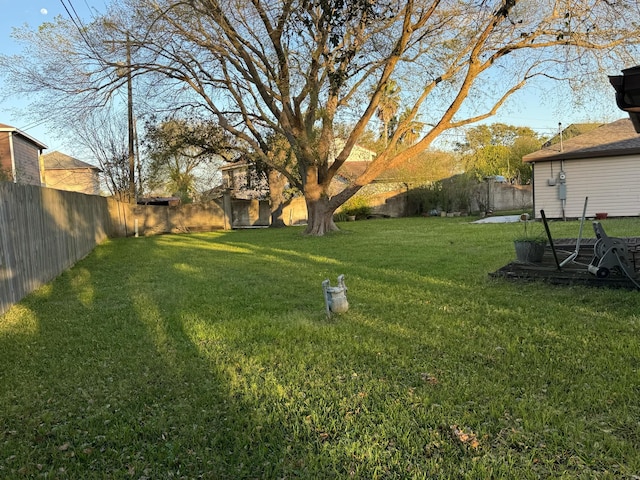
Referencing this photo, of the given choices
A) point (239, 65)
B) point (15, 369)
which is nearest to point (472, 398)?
point (15, 369)

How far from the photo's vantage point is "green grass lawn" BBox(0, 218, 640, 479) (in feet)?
7.77

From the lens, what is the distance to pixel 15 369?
3768 millimetres

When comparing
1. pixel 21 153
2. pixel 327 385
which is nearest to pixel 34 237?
pixel 327 385

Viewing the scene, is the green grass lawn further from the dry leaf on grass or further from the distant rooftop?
the distant rooftop

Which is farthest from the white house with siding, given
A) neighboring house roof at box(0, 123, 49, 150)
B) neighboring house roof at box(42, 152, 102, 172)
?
neighboring house roof at box(42, 152, 102, 172)

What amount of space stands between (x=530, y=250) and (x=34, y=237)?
7681mm

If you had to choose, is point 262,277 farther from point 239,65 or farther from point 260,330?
point 239,65

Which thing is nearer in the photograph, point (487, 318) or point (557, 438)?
point (557, 438)

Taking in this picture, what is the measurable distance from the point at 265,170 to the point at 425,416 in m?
22.7

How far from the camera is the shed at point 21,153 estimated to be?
781 inches

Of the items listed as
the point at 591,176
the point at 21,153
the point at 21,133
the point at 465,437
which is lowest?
the point at 465,437

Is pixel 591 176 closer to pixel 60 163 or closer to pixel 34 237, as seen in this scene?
pixel 34 237

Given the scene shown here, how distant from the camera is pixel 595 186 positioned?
58.4ft

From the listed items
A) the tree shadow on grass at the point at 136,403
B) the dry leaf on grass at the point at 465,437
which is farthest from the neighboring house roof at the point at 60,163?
the dry leaf on grass at the point at 465,437
